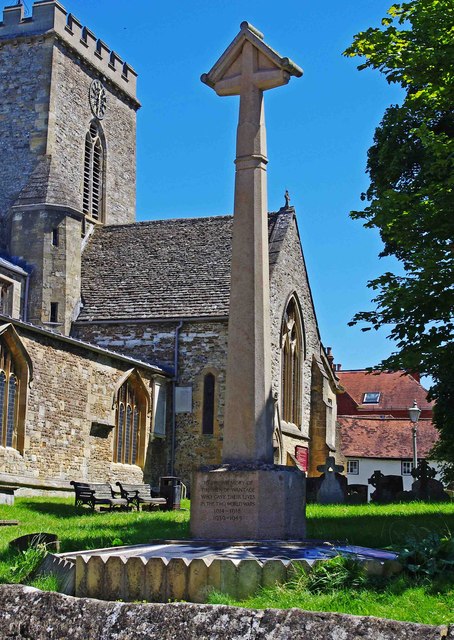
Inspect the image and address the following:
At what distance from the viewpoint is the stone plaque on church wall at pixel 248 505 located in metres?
9.43

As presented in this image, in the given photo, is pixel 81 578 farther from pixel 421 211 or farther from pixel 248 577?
pixel 421 211

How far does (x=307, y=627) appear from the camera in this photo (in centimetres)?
513

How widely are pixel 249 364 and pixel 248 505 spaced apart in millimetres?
1568

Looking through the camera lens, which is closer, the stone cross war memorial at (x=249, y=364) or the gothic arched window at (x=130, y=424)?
the stone cross war memorial at (x=249, y=364)

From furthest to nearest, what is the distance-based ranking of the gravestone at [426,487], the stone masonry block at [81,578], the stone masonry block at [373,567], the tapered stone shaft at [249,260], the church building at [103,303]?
the church building at [103,303] < the gravestone at [426,487] < the tapered stone shaft at [249,260] < the stone masonry block at [81,578] < the stone masonry block at [373,567]

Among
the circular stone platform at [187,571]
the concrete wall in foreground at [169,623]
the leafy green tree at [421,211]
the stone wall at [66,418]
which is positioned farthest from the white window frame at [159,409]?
the concrete wall in foreground at [169,623]

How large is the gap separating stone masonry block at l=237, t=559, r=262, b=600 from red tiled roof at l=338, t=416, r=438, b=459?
145 ft

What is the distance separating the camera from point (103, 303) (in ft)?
109

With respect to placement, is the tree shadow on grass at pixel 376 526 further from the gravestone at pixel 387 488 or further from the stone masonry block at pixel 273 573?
the gravestone at pixel 387 488

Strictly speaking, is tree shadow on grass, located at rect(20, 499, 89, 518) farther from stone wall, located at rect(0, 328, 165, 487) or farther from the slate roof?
the slate roof

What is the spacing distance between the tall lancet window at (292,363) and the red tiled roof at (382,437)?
1715cm

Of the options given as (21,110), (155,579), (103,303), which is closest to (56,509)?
(155,579)

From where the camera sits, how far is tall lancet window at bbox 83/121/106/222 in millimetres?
38594

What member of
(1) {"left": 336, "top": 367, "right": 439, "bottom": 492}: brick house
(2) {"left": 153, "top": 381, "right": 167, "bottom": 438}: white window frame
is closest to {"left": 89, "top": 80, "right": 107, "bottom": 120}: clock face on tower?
(2) {"left": 153, "top": 381, "right": 167, "bottom": 438}: white window frame
